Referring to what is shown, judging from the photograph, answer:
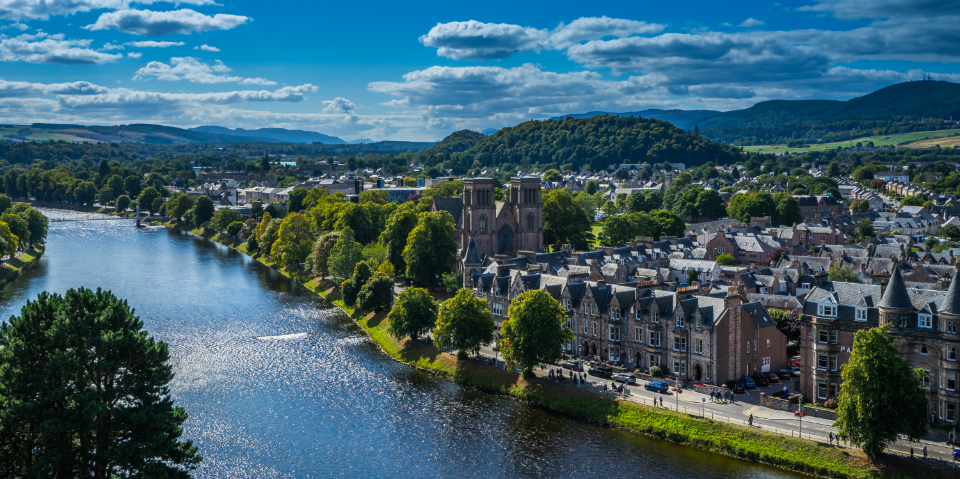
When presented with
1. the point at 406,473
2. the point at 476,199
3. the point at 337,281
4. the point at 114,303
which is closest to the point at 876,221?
the point at 476,199

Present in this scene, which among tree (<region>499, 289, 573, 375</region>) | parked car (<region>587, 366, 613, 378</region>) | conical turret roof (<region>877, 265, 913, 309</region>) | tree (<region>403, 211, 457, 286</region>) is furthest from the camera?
tree (<region>403, 211, 457, 286</region>)

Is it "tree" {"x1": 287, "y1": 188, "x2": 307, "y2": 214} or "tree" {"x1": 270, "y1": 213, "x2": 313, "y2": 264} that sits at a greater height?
"tree" {"x1": 287, "y1": 188, "x2": 307, "y2": 214}

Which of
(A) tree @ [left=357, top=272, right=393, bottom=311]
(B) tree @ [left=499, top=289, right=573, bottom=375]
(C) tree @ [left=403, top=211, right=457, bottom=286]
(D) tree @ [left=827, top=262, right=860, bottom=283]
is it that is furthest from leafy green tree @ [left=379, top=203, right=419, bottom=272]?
(D) tree @ [left=827, top=262, right=860, bottom=283]

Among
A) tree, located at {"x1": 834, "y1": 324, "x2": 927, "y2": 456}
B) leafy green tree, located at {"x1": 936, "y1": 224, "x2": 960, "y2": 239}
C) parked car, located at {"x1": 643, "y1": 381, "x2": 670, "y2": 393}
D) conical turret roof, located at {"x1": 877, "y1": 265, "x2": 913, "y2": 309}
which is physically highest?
conical turret roof, located at {"x1": 877, "y1": 265, "x2": 913, "y2": 309}

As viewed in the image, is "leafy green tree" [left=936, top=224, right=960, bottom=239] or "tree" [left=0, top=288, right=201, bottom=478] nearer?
"tree" [left=0, top=288, right=201, bottom=478]

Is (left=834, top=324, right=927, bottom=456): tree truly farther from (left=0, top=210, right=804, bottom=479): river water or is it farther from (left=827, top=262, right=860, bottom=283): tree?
(left=827, top=262, right=860, bottom=283): tree

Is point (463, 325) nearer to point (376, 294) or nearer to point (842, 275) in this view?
point (376, 294)

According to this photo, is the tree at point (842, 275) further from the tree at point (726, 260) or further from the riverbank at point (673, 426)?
the riverbank at point (673, 426)

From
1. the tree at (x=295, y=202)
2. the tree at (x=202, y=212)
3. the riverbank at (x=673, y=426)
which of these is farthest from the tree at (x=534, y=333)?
the tree at (x=202, y=212)
